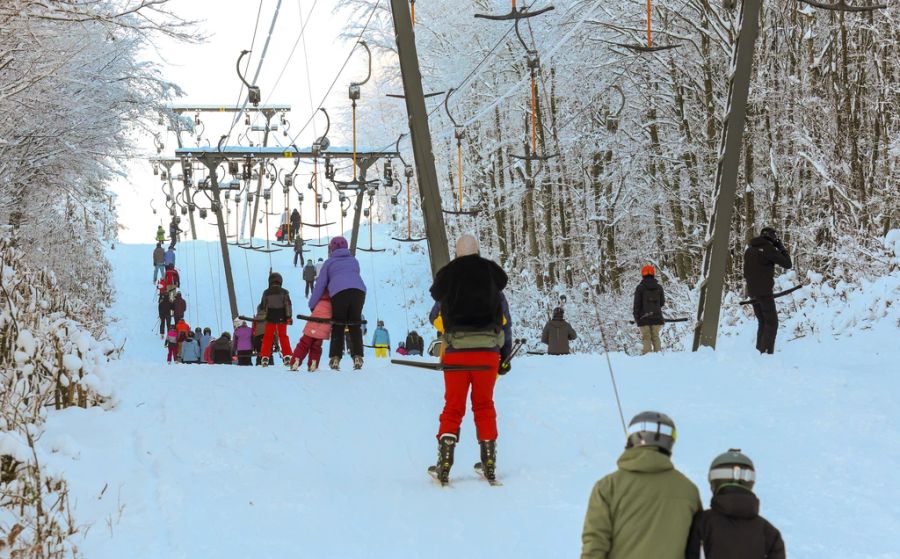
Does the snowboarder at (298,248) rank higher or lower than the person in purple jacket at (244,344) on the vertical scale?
higher

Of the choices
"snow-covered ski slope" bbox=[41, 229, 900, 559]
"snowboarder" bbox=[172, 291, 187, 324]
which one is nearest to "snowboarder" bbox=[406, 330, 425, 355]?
"snowboarder" bbox=[172, 291, 187, 324]

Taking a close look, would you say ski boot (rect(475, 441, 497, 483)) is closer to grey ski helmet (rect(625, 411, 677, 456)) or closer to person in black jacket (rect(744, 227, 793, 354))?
grey ski helmet (rect(625, 411, 677, 456))

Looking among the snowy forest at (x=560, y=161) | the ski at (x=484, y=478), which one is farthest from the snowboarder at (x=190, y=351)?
the ski at (x=484, y=478)

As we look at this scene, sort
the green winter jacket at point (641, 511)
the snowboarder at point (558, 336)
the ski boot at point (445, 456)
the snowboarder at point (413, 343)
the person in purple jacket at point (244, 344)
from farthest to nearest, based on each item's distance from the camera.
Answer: the snowboarder at point (413, 343)
the person in purple jacket at point (244, 344)
the snowboarder at point (558, 336)
the ski boot at point (445, 456)
the green winter jacket at point (641, 511)

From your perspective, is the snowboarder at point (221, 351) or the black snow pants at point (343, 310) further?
the snowboarder at point (221, 351)

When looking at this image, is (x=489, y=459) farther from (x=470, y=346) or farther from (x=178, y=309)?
(x=178, y=309)

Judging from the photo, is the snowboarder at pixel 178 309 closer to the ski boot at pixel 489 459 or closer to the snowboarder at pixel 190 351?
the snowboarder at pixel 190 351

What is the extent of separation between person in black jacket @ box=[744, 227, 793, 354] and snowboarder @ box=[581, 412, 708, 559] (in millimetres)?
10734

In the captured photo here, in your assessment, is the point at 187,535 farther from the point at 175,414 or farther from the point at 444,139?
the point at 444,139

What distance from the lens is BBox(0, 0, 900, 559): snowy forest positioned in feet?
31.0

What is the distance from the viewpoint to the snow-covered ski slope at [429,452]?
6191mm

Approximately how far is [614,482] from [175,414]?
6.80m

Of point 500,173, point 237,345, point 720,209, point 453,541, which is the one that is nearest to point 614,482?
point 453,541

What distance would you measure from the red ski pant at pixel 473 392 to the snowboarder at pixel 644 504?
3.61m
